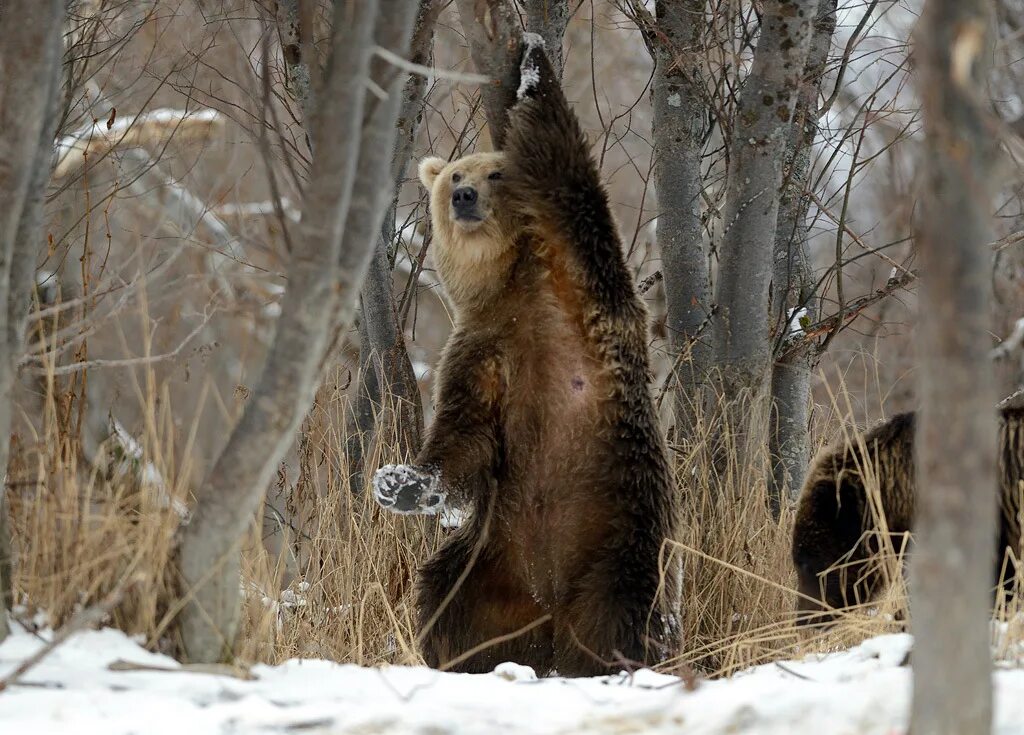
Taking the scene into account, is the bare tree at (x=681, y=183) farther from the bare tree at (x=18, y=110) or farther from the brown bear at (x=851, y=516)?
the bare tree at (x=18, y=110)

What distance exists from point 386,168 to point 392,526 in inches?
112

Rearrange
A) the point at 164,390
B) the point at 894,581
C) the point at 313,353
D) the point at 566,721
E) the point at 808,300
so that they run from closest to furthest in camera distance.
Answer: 1. the point at 566,721
2. the point at 313,353
3. the point at 164,390
4. the point at 894,581
5. the point at 808,300

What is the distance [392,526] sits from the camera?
5.34 meters

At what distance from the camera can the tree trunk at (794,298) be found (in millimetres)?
5550

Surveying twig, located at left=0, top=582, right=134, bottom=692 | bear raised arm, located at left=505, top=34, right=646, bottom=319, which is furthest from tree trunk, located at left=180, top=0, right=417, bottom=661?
bear raised arm, located at left=505, top=34, right=646, bottom=319

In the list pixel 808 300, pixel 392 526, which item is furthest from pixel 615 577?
pixel 808 300

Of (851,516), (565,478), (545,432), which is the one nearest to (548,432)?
(545,432)

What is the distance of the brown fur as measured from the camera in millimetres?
4262

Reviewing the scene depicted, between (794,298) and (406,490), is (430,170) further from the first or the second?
(794,298)

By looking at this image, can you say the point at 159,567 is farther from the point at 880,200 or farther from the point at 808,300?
the point at 880,200

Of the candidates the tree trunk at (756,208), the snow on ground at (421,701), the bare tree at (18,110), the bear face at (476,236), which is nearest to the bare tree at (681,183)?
the tree trunk at (756,208)

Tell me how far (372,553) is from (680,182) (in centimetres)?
218

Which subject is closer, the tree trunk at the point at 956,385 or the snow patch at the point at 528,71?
the tree trunk at the point at 956,385

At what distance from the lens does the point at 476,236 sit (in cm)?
451
